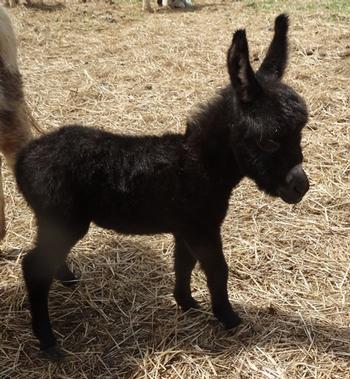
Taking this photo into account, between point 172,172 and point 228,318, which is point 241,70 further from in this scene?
point 228,318

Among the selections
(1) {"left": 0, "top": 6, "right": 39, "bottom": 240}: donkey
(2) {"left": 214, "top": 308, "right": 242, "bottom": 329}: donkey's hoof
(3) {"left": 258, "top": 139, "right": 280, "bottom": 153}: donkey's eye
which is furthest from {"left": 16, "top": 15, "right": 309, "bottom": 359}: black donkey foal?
(1) {"left": 0, "top": 6, "right": 39, "bottom": 240}: donkey

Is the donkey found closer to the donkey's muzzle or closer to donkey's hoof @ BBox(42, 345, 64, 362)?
donkey's hoof @ BBox(42, 345, 64, 362)

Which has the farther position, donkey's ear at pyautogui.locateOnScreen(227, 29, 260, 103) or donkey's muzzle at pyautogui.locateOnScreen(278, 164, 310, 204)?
donkey's muzzle at pyautogui.locateOnScreen(278, 164, 310, 204)

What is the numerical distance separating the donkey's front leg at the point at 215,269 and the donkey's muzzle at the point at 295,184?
1.45 feet

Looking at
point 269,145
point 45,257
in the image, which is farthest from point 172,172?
point 45,257

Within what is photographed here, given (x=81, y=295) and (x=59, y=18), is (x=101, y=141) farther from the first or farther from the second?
(x=59, y=18)

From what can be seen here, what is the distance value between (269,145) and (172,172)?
52 centimetres

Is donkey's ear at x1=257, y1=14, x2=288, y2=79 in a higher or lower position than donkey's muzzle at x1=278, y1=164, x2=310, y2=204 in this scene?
higher

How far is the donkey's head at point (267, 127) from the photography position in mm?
2436

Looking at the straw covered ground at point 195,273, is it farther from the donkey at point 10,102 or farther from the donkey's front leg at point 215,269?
the donkey at point 10,102

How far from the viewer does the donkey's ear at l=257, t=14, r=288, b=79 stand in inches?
107

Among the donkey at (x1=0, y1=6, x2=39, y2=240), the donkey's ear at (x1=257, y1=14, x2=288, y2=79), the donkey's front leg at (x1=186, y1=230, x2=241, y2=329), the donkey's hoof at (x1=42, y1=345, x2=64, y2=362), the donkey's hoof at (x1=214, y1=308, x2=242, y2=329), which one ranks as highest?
the donkey's ear at (x1=257, y1=14, x2=288, y2=79)

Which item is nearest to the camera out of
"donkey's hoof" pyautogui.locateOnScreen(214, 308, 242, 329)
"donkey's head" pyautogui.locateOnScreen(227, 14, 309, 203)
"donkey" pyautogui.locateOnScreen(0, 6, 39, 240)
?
"donkey's head" pyautogui.locateOnScreen(227, 14, 309, 203)

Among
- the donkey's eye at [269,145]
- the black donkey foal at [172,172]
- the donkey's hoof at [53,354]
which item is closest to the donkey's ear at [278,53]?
the black donkey foal at [172,172]
